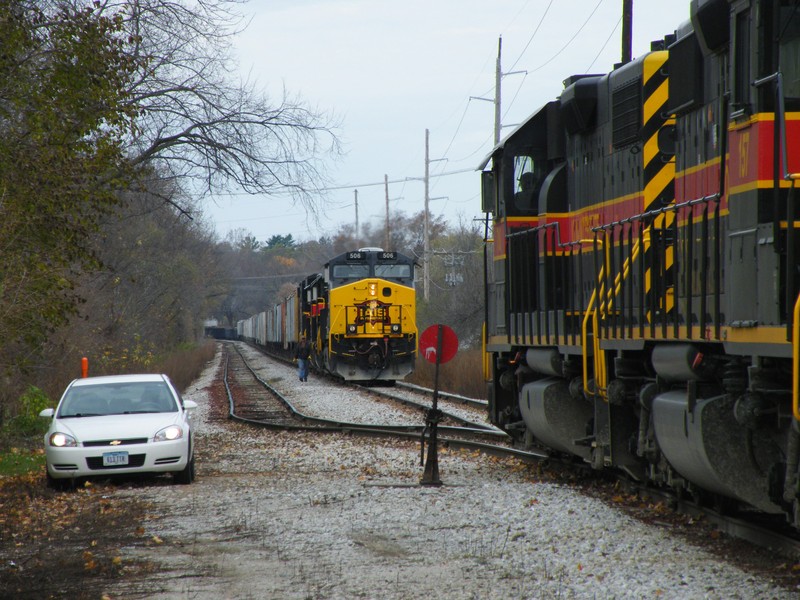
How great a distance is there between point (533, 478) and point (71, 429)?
5.23 metres

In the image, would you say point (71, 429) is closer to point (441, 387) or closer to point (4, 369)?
point (4, 369)

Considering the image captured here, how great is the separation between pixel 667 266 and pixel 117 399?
23.9 feet

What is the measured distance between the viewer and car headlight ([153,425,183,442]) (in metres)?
12.2

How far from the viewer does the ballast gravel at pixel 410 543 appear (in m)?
6.67

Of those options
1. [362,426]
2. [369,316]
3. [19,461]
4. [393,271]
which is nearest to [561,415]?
[362,426]

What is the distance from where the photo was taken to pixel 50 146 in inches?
525

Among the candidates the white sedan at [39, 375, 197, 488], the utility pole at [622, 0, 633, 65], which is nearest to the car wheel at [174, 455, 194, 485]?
the white sedan at [39, 375, 197, 488]

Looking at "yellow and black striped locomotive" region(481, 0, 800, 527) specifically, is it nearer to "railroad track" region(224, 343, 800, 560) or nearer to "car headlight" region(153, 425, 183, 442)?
"railroad track" region(224, 343, 800, 560)

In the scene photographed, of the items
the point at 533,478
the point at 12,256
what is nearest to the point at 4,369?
the point at 12,256

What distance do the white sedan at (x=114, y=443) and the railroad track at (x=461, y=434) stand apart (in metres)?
4.13

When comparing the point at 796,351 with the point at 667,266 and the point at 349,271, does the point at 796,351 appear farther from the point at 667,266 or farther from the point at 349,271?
the point at 349,271

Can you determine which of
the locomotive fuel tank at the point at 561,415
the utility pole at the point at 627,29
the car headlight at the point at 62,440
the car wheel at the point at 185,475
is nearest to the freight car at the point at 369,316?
the utility pole at the point at 627,29

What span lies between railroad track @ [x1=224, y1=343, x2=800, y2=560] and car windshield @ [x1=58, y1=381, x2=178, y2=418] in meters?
4.04

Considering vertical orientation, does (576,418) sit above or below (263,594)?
above
